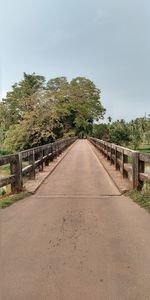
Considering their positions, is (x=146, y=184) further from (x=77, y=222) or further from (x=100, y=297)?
(x=100, y=297)

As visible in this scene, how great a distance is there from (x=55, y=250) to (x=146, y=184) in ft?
13.9

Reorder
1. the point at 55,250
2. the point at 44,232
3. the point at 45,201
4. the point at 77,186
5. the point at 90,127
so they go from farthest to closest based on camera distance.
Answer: the point at 90,127
the point at 77,186
the point at 45,201
the point at 44,232
the point at 55,250

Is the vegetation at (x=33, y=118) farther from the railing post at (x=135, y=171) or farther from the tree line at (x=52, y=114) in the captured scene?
the railing post at (x=135, y=171)

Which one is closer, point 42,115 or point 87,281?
point 87,281

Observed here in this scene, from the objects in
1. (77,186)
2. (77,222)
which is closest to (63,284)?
(77,222)

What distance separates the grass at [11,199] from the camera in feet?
23.1

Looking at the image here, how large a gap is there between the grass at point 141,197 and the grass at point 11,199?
2288mm

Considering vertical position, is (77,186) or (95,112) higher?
(95,112)

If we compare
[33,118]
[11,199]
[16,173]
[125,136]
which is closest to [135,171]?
[16,173]

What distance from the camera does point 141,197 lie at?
7.40 meters

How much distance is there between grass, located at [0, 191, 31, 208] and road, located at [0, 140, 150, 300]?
169mm

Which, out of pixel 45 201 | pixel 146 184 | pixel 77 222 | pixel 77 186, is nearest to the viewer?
pixel 77 222

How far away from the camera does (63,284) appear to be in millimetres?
3420

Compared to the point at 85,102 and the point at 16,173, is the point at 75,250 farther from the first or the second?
the point at 85,102
